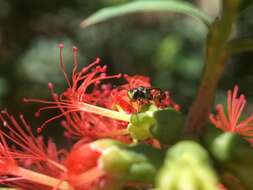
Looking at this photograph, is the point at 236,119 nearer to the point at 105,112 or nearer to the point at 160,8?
the point at 105,112

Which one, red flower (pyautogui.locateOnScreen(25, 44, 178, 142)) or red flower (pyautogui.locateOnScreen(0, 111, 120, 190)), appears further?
red flower (pyautogui.locateOnScreen(25, 44, 178, 142))

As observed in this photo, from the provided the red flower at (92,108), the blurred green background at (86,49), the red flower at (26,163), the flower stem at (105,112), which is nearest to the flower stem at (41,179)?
the red flower at (26,163)

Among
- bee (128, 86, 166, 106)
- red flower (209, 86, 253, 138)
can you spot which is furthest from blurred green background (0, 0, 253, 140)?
bee (128, 86, 166, 106)

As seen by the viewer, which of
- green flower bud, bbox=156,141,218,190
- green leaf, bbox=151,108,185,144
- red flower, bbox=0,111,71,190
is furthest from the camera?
red flower, bbox=0,111,71,190

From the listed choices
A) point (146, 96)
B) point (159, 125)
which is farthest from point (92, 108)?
point (159, 125)

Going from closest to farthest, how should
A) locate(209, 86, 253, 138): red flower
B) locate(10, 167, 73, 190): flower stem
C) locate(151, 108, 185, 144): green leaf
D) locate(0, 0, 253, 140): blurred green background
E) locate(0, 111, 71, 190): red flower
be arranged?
locate(151, 108, 185, 144): green leaf < locate(10, 167, 73, 190): flower stem < locate(0, 111, 71, 190): red flower < locate(209, 86, 253, 138): red flower < locate(0, 0, 253, 140): blurred green background

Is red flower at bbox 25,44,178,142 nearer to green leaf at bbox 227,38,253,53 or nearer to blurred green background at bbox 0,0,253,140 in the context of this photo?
green leaf at bbox 227,38,253,53
